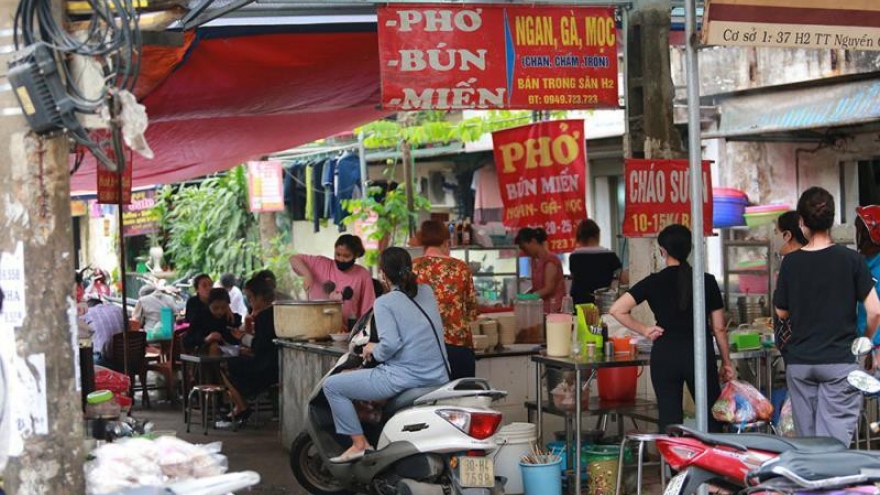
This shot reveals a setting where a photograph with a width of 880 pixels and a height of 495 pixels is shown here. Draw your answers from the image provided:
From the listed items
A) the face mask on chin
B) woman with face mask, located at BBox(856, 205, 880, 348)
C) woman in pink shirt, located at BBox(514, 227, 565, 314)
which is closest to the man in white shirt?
woman in pink shirt, located at BBox(514, 227, 565, 314)

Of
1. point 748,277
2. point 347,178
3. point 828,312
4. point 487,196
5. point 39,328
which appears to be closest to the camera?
point 39,328

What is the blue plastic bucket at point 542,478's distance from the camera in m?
8.14

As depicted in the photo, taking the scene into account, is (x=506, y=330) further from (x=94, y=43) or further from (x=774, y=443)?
(x=94, y=43)

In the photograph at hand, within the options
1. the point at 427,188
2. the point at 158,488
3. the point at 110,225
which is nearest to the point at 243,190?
the point at 427,188

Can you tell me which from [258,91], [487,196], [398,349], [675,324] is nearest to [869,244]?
[675,324]

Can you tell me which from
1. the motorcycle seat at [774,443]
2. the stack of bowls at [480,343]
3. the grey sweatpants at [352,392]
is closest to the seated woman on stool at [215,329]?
the stack of bowls at [480,343]

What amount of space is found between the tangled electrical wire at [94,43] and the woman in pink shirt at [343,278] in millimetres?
6162

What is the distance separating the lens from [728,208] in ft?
48.1

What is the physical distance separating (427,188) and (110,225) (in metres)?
12.7

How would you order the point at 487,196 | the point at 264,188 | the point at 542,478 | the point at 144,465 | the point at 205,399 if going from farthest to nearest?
the point at 264,188 < the point at 487,196 < the point at 205,399 < the point at 542,478 < the point at 144,465

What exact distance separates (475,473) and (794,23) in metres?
3.16

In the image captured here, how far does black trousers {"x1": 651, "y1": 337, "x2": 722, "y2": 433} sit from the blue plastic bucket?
89cm

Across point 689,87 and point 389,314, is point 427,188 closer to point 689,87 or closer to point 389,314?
point 389,314

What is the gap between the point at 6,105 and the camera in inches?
190
